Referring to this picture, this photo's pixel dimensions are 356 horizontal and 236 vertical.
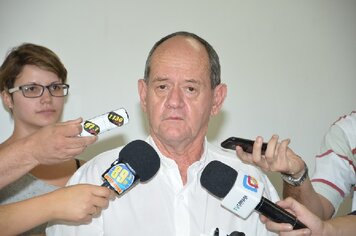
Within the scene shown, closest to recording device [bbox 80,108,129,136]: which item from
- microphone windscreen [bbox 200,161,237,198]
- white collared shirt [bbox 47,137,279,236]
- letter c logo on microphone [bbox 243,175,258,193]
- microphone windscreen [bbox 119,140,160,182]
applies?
microphone windscreen [bbox 119,140,160,182]

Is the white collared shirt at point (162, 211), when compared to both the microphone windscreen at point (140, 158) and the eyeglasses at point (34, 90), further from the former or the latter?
the eyeglasses at point (34, 90)

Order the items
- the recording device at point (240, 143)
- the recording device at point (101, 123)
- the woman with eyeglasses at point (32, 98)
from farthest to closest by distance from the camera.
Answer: the woman with eyeglasses at point (32, 98) < the recording device at point (240, 143) < the recording device at point (101, 123)

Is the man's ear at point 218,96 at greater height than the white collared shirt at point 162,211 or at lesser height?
greater

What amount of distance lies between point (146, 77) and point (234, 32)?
106 cm

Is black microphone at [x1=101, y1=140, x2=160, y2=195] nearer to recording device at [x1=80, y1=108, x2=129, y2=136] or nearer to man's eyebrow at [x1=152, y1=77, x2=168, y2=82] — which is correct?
recording device at [x1=80, y1=108, x2=129, y2=136]

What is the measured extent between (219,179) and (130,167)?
11.4 inches

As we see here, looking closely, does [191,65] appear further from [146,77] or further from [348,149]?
[348,149]

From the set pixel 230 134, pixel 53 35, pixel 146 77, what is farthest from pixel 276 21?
pixel 53 35

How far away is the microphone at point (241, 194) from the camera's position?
3.28 feet

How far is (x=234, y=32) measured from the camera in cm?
230

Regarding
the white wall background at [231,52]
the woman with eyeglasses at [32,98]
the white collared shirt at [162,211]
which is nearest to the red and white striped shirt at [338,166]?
the white collared shirt at [162,211]

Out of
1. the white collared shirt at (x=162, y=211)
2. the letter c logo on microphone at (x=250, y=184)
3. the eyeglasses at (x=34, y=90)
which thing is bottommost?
the white collared shirt at (x=162, y=211)

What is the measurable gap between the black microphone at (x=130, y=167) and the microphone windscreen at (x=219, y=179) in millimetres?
192

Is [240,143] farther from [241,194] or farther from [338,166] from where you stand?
[338,166]
